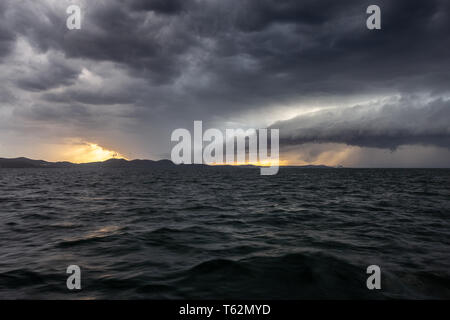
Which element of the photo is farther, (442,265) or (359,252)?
(359,252)

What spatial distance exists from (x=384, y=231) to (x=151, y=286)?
11602mm

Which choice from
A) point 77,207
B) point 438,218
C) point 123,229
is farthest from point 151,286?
point 438,218

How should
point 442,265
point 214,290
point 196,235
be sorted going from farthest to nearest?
point 196,235
point 442,265
point 214,290

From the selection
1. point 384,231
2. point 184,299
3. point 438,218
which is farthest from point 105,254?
point 438,218

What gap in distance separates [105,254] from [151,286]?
11.5ft

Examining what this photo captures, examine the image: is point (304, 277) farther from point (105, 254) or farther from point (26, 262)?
point (26, 262)

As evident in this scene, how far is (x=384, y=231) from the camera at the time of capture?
13.2 meters

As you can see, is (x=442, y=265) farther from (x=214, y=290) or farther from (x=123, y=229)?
(x=123, y=229)

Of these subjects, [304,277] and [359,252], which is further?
[359,252]
